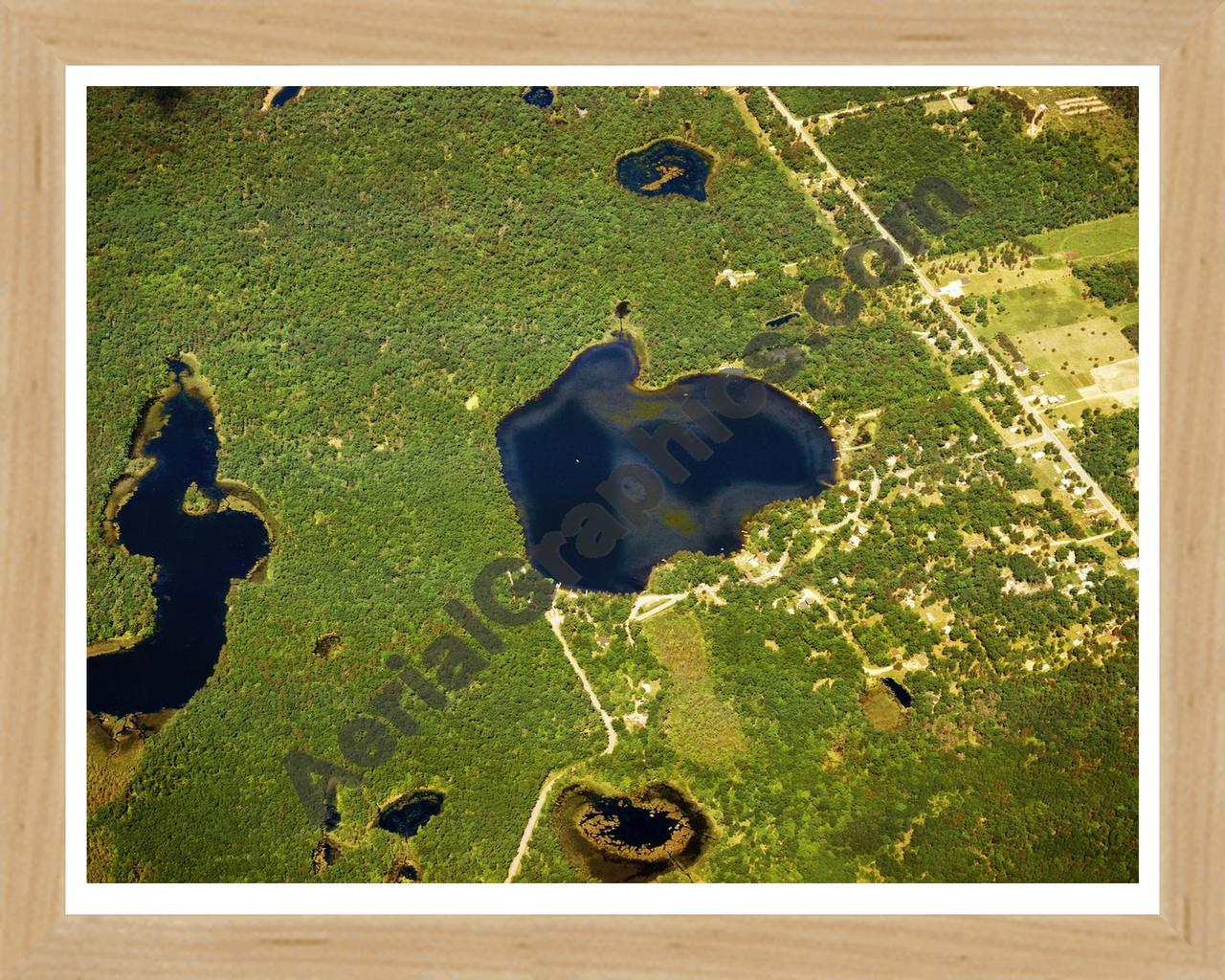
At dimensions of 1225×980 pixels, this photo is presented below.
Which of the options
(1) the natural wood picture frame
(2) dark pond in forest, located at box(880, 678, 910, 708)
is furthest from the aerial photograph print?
(1) the natural wood picture frame

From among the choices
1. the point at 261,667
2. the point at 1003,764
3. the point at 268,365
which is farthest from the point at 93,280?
the point at 1003,764

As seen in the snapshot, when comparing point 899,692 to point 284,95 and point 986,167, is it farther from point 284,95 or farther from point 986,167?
point 284,95

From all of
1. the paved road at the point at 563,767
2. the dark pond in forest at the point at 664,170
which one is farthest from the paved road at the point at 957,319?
the paved road at the point at 563,767

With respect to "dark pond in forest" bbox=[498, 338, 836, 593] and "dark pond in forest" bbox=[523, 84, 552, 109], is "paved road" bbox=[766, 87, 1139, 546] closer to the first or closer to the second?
"dark pond in forest" bbox=[498, 338, 836, 593]

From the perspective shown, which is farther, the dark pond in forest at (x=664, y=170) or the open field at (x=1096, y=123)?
the dark pond in forest at (x=664, y=170)

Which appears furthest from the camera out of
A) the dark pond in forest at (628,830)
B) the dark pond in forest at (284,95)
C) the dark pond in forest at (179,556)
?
the dark pond in forest at (284,95)

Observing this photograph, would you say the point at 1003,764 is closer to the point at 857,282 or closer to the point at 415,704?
the point at 857,282

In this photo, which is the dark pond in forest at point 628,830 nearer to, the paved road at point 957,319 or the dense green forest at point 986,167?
the paved road at point 957,319

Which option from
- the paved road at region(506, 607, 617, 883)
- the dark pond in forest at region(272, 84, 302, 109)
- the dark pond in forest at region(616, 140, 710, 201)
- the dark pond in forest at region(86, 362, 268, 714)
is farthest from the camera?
the dark pond in forest at region(616, 140, 710, 201)
